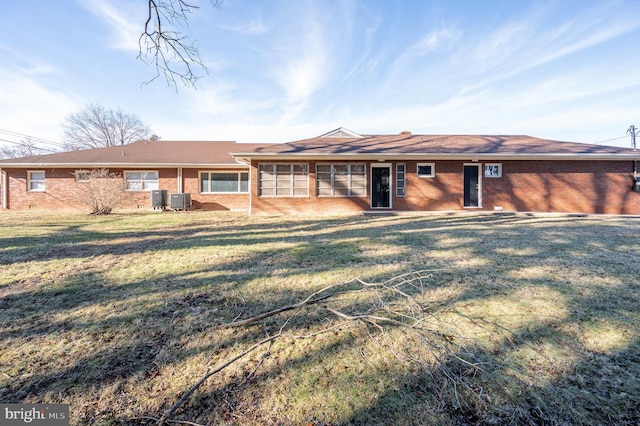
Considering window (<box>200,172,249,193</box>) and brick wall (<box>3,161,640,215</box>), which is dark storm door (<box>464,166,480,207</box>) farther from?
window (<box>200,172,249,193</box>)

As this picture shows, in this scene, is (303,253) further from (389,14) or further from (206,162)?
(206,162)

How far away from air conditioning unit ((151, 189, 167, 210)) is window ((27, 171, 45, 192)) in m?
5.99

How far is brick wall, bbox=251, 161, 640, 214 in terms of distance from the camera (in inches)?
466

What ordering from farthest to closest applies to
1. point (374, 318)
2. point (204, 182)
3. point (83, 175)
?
point (204, 182) → point (83, 175) → point (374, 318)

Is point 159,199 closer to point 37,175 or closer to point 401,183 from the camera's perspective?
point 37,175

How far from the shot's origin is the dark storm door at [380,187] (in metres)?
12.7

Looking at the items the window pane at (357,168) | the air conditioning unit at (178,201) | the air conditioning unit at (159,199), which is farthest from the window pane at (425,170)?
the air conditioning unit at (159,199)

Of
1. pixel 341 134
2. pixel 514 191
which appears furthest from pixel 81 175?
pixel 514 191

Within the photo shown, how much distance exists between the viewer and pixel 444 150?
1200cm

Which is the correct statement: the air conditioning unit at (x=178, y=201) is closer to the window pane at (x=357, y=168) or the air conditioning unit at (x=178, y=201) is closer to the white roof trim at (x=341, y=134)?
the white roof trim at (x=341, y=134)

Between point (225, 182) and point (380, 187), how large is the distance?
26.6ft

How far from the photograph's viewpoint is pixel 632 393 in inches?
70.5

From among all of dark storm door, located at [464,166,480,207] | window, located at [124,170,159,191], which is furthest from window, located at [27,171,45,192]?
dark storm door, located at [464,166,480,207]

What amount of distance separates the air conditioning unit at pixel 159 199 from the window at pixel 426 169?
12347 millimetres
